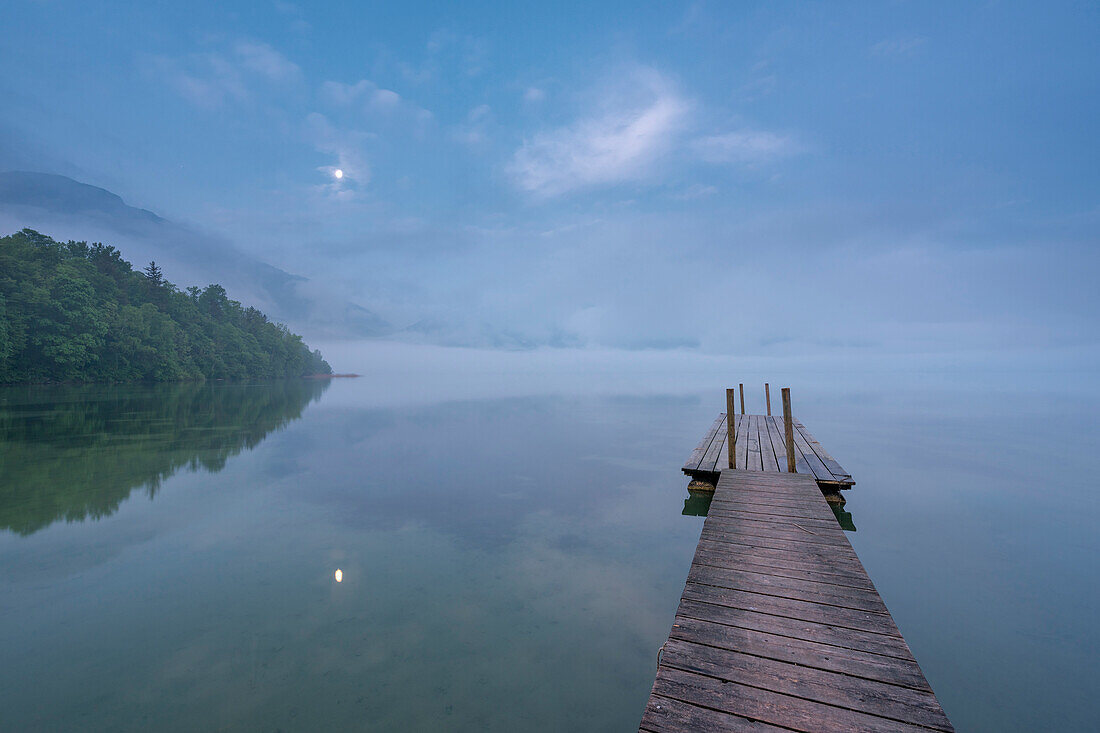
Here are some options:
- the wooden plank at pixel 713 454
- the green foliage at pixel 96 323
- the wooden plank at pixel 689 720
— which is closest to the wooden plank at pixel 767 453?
the wooden plank at pixel 713 454

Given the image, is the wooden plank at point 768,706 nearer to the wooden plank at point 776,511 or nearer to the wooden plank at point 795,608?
the wooden plank at point 795,608

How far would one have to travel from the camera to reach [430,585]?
21.2ft

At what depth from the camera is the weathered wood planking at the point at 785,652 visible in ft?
9.00

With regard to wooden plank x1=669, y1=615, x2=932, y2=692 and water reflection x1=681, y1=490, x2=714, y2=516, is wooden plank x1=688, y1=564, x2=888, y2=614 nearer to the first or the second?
wooden plank x1=669, y1=615, x2=932, y2=692

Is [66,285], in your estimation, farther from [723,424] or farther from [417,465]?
[723,424]

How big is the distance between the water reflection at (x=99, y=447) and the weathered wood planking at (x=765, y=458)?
13385 millimetres

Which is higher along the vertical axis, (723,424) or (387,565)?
(723,424)

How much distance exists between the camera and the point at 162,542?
7.83m

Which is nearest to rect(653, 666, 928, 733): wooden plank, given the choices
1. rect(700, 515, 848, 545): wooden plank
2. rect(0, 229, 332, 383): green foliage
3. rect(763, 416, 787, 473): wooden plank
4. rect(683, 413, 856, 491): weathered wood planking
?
rect(700, 515, 848, 545): wooden plank

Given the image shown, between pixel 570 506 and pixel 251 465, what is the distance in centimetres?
1075

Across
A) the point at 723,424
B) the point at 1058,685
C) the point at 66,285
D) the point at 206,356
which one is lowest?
the point at 1058,685

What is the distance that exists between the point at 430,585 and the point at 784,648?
4880mm

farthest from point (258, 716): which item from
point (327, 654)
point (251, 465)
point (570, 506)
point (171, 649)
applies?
point (251, 465)

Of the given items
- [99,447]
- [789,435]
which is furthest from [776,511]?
[99,447]
